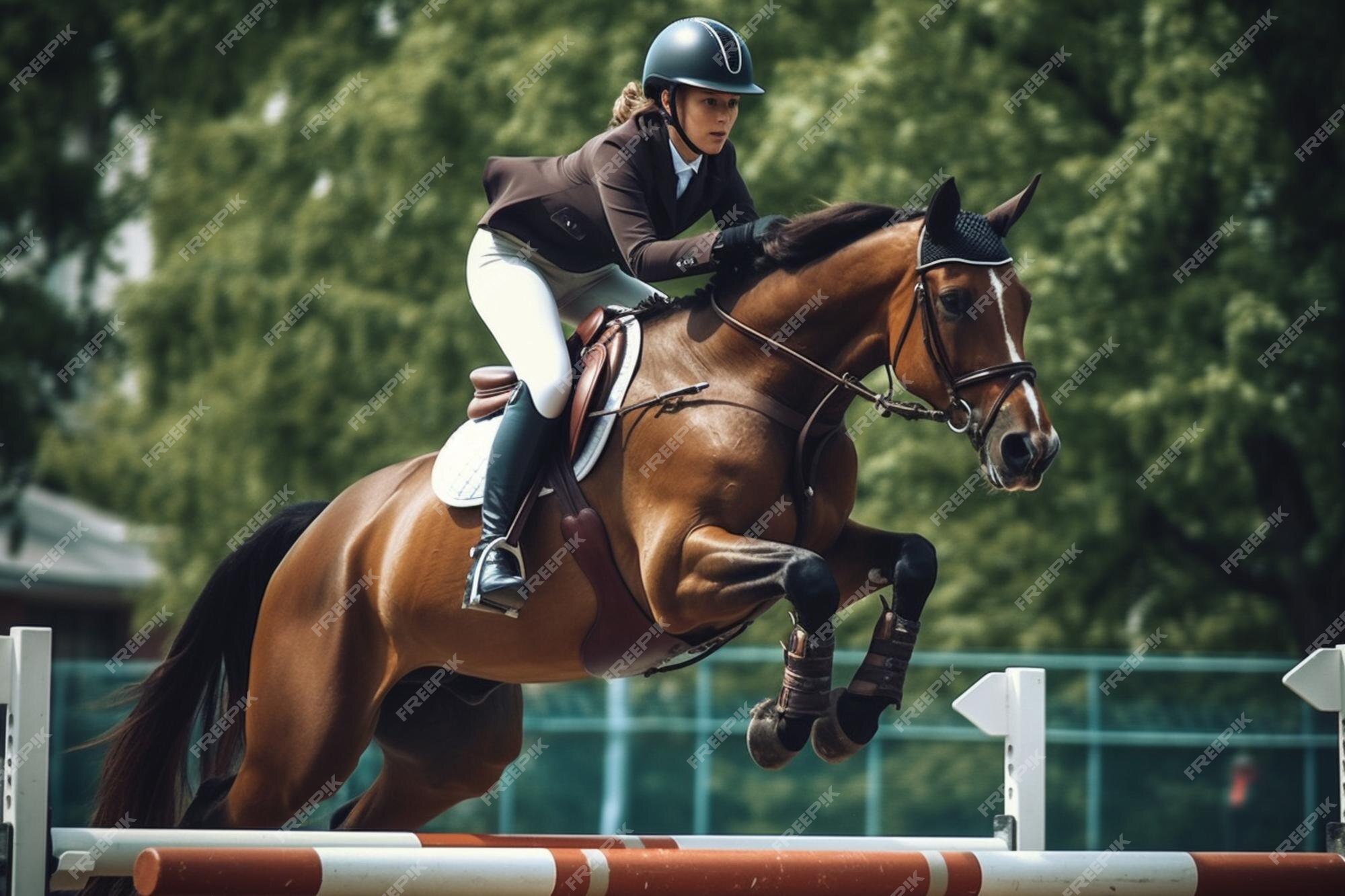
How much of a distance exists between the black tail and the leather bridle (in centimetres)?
209

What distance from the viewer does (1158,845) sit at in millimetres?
11562

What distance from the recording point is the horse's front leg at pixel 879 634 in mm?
4309

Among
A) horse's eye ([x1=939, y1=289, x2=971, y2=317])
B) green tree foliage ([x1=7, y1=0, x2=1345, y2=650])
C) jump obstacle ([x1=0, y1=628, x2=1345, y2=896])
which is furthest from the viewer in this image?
green tree foliage ([x1=7, y1=0, x2=1345, y2=650])

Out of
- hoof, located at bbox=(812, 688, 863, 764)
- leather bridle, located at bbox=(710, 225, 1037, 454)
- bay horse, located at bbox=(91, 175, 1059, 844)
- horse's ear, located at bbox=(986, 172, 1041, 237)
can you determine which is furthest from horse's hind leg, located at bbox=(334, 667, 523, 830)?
horse's ear, located at bbox=(986, 172, 1041, 237)

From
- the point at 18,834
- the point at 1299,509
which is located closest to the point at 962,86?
the point at 1299,509

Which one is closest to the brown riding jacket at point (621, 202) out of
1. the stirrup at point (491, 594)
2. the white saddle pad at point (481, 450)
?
the white saddle pad at point (481, 450)

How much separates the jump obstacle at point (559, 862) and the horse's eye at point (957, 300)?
1146mm

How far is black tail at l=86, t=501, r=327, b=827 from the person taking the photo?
5.48 m

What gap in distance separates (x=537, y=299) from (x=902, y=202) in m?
7.55

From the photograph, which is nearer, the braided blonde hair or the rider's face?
the rider's face

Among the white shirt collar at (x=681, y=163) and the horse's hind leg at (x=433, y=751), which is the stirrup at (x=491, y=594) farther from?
the white shirt collar at (x=681, y=163)

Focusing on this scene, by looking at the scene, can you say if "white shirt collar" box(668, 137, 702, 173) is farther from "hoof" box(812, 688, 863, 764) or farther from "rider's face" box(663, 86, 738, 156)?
"hoof" box(812, 688, 863, 764)

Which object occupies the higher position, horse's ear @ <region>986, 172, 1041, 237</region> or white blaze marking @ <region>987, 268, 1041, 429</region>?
horse's ear @ <region>986, 172, 1041, 237</region>

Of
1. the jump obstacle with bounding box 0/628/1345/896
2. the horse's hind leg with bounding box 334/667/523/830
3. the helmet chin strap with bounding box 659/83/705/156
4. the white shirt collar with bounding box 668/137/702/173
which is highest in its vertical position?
the helmet chin strap with bounding box 659/83/705/156
